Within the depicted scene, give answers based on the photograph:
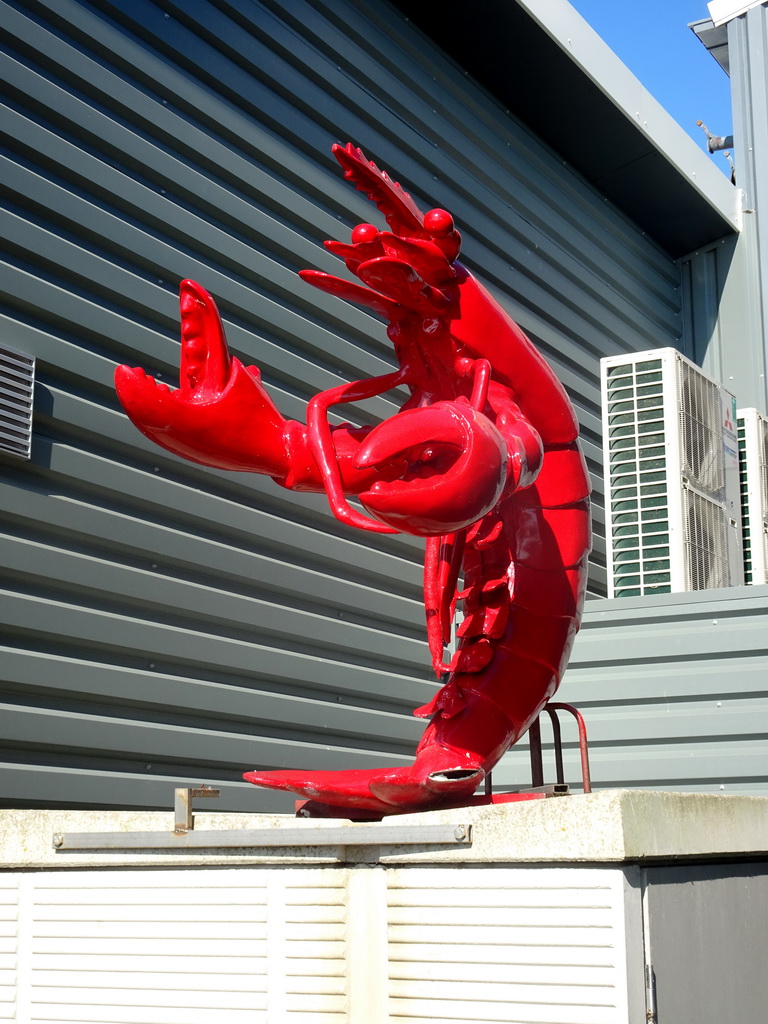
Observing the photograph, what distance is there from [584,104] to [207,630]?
4575 mm

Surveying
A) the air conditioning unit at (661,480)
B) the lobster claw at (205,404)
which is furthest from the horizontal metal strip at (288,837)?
the air conditioning unit at (661,480)

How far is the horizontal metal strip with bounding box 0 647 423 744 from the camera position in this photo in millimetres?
3846

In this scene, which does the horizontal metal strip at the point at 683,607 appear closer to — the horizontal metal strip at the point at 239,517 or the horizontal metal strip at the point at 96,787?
the horizontal metal strip at the point at 239,517

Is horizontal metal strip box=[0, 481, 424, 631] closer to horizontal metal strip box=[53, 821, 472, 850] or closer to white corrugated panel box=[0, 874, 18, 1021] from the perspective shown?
white corrugated panel box=[0, 874, 18, 1021]

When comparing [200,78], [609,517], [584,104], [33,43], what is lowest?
[609,517]

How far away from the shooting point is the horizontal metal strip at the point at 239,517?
4.15 meters

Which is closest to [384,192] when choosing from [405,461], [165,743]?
[405,461]

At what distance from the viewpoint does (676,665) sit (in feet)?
18.3

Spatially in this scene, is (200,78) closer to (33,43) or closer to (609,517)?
(33,43)

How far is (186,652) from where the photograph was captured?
174 inches

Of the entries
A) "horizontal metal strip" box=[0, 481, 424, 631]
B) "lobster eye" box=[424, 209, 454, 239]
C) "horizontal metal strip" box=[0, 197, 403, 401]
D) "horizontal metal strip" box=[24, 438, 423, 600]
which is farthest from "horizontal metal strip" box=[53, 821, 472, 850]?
"horizontal metal strip" box=[0, 197, 403, 401]

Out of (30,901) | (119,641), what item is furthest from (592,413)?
(30,901)

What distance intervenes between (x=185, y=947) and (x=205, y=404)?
1.19 metres

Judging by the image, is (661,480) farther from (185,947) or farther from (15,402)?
(185,947)
